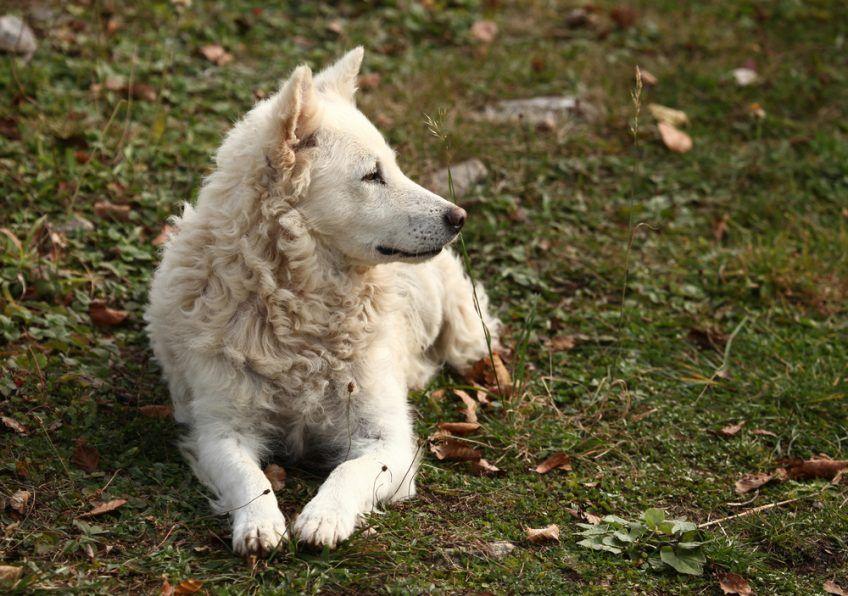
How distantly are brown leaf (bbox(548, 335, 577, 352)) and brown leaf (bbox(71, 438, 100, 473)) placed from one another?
8.62 ft

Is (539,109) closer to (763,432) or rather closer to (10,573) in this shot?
(763,432)

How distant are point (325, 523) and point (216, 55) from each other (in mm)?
5180

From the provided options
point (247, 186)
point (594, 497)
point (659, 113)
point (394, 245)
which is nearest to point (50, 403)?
point (247, 186)

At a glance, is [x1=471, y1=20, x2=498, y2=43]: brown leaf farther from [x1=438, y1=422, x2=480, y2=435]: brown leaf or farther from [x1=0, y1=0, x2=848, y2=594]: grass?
[x1=438, y1=422, x2=480, y2=435]: brown leaf

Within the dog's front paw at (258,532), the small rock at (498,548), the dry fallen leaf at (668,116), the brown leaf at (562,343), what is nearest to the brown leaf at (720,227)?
the dry fallen leaf at (668,116)

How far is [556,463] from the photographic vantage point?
438 cm

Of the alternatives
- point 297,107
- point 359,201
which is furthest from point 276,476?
point 297,107

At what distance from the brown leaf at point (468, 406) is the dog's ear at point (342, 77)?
1648 mm

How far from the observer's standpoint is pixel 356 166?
4.04 meters

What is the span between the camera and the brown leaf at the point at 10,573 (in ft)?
10.1

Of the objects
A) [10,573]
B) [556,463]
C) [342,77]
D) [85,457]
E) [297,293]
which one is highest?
[342,77]

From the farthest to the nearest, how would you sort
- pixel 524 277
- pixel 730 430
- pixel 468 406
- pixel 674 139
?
pixel 674 139 < pixel 524 277 < pixel 468 406 < pixel 730 430

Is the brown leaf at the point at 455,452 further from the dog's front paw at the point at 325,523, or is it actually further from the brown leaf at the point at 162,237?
the brown leaf at the point at 162,237

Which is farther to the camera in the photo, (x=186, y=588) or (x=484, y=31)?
(x=484, y=31)
